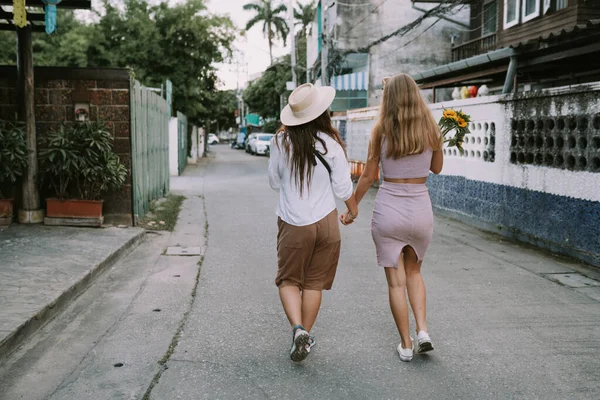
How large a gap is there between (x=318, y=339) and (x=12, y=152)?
5.69 metres

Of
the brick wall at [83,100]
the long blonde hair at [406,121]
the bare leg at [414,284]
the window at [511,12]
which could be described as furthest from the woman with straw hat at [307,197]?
the window at [511,12]

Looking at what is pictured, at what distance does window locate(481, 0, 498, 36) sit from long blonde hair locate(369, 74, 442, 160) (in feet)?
61.5

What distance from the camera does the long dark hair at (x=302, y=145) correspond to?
406cm

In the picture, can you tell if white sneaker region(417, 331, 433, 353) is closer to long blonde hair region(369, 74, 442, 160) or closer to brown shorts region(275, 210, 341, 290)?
brown shorts region(275, 210, 341, 290)

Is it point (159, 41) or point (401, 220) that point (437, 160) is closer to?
point (401, 220)

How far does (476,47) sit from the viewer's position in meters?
22.3

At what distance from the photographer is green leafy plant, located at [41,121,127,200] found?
334 inches

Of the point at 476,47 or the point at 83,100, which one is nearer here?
the point at 83,100

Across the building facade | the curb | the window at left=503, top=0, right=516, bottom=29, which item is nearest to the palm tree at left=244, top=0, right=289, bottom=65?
the building facade

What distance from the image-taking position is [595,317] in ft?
17.0

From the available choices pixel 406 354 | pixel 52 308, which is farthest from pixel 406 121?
pixel 52 308

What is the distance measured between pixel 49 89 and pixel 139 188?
81.8 inches

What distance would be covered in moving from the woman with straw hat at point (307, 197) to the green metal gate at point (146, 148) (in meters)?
5.81

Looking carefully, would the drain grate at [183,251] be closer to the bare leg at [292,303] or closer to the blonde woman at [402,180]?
the bare leg at [292,303]
